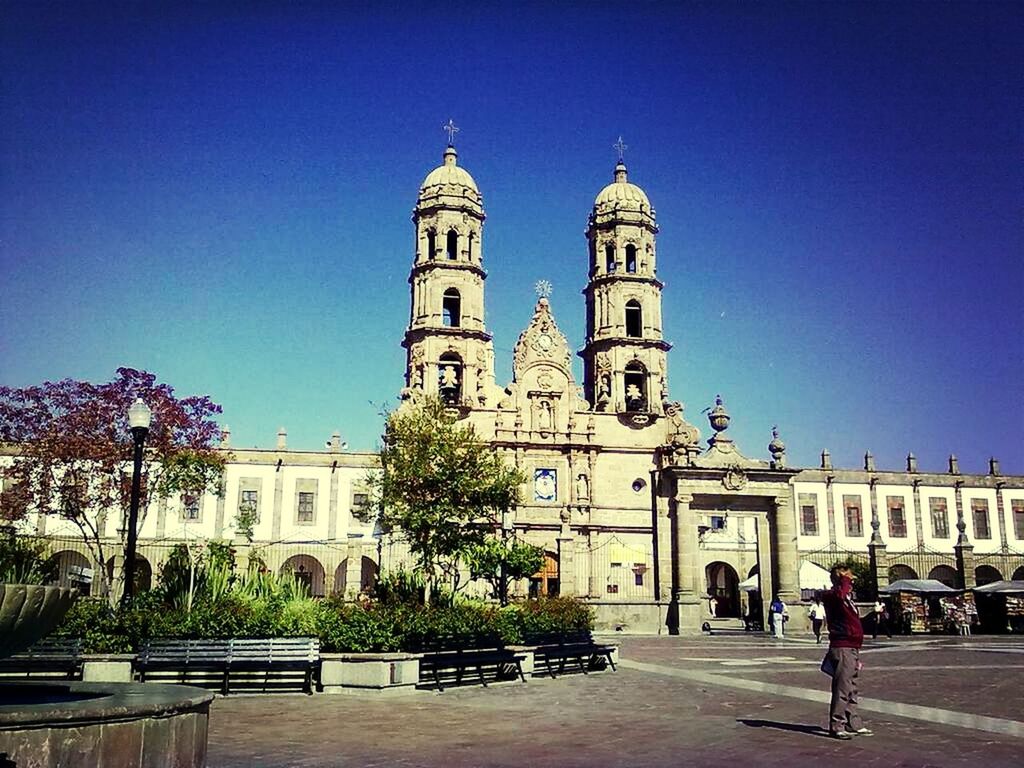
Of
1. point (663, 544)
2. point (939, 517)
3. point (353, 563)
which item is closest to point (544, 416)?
point (663, 544)

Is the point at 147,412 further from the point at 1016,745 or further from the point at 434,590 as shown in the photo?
the point at 1016,745

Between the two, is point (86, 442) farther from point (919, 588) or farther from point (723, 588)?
point (723, 588)

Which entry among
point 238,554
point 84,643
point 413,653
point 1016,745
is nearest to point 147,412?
point 84,643

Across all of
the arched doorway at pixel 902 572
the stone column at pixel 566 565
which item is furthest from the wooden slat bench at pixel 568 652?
the arched doorway at pixel 902 572

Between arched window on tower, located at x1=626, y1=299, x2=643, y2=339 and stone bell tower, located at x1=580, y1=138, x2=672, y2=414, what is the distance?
6 cm

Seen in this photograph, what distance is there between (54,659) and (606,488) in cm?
3641

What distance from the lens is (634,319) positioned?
176ft

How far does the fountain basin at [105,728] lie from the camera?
235 inches

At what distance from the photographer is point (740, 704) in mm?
12930

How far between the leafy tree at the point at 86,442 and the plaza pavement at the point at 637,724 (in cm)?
1925

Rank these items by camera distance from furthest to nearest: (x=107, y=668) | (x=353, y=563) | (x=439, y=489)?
(x=353, y=563) < (x=439, y=489) < (x=107, y=668)

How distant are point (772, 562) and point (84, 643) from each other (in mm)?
31929

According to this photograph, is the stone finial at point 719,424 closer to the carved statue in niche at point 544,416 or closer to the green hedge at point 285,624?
the carved statue in niche at point 544,416

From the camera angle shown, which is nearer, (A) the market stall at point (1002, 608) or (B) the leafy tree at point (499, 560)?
(B) the leafy tree at point (499, 560)
